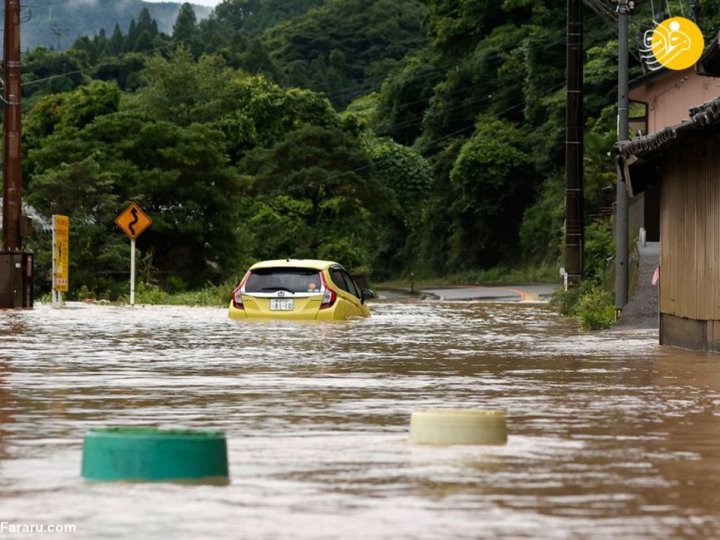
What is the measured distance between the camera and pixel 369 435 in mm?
11156

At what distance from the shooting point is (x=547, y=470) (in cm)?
930

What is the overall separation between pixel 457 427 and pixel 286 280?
63.7 ft

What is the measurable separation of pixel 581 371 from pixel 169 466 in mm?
10016

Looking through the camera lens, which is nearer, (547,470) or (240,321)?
(547,470)

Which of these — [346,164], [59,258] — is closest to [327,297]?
[59,258]

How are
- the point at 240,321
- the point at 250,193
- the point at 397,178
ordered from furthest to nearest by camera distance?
the point at 397,178 → the point at 250,193 → the point at 240,321

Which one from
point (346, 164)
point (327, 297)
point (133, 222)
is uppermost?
point (346, 164)

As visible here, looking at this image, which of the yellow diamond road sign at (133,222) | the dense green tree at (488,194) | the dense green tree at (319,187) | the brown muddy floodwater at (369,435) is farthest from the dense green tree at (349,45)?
the brown muddy floodwater at (369,435)

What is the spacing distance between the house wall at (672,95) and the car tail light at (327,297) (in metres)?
23.7

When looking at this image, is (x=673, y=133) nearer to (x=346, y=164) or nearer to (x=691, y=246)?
(x=691, y=246)

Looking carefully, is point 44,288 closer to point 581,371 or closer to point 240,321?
point 240,321

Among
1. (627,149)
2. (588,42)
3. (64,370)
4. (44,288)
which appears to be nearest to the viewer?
(64,370)

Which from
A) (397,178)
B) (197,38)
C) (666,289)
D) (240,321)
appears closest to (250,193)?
(397,178)

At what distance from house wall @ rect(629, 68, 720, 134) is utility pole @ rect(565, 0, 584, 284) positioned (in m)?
12.7
